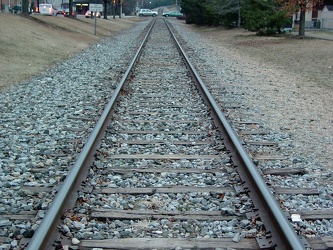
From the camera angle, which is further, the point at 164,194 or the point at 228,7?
the point at 228,7

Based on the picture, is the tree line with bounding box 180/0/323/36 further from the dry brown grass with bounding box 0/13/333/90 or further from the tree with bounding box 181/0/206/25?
the tree with bounding box 181/0/206/25

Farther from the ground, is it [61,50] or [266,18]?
[266,18]

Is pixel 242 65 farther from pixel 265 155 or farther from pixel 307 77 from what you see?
pixel 265 155

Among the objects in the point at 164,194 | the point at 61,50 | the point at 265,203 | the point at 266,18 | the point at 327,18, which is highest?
the point at 327,18

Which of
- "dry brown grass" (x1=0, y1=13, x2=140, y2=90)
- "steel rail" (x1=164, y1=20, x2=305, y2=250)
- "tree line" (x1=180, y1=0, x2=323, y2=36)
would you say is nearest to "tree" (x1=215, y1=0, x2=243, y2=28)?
"tree line" (x1=180, y1=0, x2=323, y2=36)

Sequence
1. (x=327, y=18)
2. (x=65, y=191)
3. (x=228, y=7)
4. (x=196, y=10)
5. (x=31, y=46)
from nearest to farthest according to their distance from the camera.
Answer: (x=65, y=191)
(x=31, y=46)
(x=228, y=7)
(x=327, y=18)
(x=196, y=10)

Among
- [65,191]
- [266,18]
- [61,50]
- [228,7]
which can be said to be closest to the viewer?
[65,191]

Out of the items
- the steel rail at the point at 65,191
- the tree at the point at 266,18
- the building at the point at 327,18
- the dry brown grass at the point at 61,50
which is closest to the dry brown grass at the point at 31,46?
the dry brown grass at the point at 61,50

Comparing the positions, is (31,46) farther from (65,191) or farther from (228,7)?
(228,7)

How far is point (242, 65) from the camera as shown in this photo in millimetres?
19547

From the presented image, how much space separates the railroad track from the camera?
445 cm

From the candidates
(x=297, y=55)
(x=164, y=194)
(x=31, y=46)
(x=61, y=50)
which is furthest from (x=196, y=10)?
(x=164, y=194)

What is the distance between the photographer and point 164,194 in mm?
5578

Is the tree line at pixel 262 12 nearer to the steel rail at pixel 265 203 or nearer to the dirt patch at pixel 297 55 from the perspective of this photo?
the dirt patch at pixel 297 55
